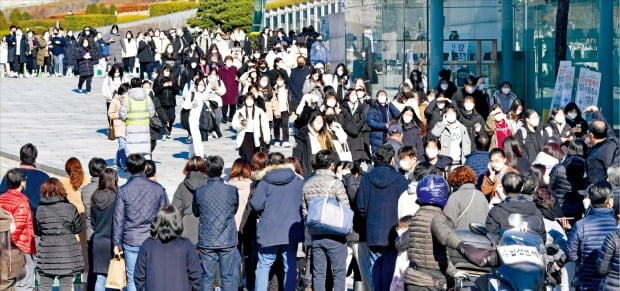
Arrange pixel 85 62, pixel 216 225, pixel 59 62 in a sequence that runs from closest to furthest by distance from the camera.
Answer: pixel 216 225, pixel 85 62, pixel 59 62

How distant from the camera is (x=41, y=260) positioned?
40.5ft

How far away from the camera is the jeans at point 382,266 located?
12.1 meters

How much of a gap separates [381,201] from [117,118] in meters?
9.38

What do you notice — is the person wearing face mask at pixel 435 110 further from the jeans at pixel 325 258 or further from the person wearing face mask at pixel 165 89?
the person wearing face mask at pixel 165 89

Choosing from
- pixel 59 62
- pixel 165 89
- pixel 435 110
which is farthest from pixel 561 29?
pixel 59 62

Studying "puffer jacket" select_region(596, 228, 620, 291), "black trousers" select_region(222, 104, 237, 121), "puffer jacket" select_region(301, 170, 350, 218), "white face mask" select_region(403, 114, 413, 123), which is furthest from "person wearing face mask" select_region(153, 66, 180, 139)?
"puffer jacket" select_region(596, 228, 620, 291)

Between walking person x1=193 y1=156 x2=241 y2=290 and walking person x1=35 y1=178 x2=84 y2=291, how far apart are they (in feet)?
3.67

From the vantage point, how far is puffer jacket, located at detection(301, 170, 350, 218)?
40.4ft

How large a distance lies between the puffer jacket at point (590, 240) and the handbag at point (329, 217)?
2378 millimetres

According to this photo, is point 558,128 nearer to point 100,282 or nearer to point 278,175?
point 278,175

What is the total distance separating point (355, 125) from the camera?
19.2 metres

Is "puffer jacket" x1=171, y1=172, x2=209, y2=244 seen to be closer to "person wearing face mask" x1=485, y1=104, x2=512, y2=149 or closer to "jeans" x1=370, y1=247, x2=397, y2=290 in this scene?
"jeans" x1=370, y1=247, x2=397, y2=290

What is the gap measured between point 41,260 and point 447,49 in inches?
548

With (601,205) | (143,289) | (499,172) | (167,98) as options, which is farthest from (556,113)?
(167,98)
